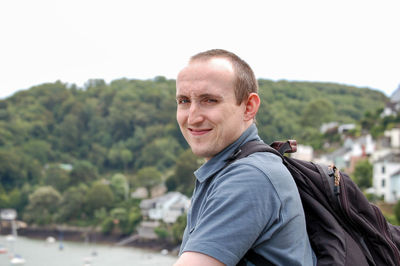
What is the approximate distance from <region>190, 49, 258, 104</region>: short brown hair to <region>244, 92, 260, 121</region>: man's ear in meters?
0.02

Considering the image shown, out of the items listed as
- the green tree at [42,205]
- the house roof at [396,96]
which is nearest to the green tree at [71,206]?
the green tree at [42,205]

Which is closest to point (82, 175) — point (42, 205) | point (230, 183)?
point (42, 205)

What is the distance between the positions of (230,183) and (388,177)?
21.7 meters

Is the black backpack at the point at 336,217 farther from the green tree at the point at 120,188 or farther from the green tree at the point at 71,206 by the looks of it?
the green tree at the point at 120,188

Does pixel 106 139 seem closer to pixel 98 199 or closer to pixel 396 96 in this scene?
pixel 98 199

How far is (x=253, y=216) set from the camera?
905 mm

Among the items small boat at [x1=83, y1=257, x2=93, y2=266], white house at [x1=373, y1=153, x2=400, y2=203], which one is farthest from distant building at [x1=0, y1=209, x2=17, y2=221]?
white house at [x1=373, y1=153, x2=400, y2=203]

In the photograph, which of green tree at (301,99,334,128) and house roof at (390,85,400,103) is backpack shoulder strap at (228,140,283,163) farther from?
green tree at (301,99,334,128)

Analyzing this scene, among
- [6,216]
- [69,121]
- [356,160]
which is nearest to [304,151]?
[356,160]

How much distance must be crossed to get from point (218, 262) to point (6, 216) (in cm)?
4043

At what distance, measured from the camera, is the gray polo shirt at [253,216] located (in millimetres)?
898

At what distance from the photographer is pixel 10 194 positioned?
4188 centimetres

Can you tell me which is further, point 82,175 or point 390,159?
point 82,175

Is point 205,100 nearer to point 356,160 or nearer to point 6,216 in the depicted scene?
point 356,160
